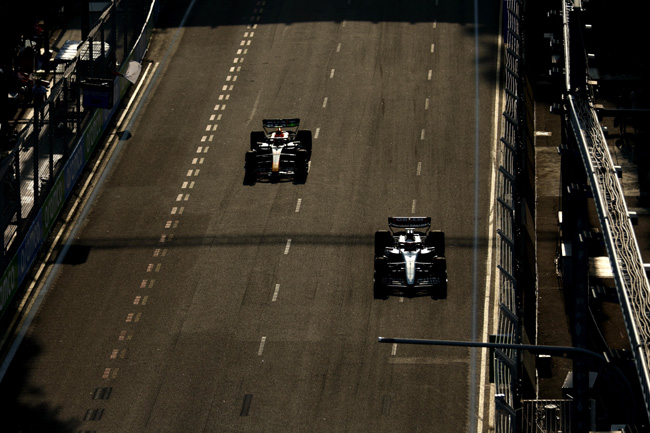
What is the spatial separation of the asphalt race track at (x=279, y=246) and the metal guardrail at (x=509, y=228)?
2415mm

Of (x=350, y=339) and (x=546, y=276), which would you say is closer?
(x=350, y=339)

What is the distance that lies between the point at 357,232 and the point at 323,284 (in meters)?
3.71

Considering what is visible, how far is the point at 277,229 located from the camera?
164 ft

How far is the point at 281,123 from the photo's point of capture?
53750 mm

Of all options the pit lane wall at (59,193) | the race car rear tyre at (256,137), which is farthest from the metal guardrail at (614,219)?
the pit lane wall at (59,193)

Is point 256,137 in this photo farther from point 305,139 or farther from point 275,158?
point 305,139

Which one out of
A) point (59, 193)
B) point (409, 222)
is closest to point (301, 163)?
point (409, 222)

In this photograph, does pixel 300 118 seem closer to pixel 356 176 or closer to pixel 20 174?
pixel 356 176

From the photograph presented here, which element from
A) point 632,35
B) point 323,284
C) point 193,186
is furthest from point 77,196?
point 632,35

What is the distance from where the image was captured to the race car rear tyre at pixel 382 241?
4538cm

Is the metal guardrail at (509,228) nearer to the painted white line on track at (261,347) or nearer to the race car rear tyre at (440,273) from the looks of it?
the race car rear tyre at (440,273)

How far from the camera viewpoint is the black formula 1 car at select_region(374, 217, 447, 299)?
44125mm

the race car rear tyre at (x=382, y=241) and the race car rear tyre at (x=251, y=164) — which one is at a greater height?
the race car rear tyre at (x=251, y=164)

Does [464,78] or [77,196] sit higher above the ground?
[464,78]
